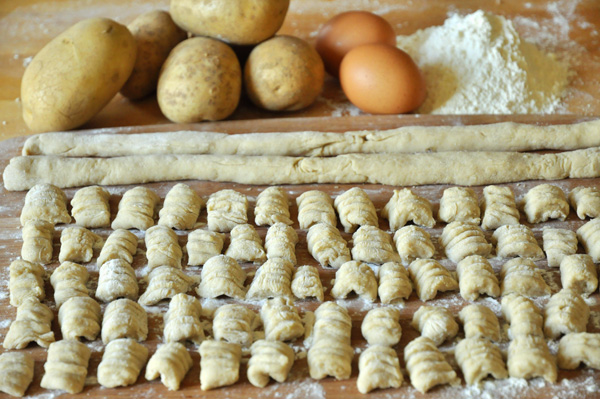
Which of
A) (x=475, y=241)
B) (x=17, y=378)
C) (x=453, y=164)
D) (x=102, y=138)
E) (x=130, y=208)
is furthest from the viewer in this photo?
(x=102, y=138)

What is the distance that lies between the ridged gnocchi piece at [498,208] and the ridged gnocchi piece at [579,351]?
21.2 inches

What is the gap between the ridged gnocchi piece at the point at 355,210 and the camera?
2242 millimetres

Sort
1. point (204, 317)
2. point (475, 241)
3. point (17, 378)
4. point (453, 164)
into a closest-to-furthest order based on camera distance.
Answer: point (17, 378) → point (204, 317) → point (475, 241) → point (453, 164)

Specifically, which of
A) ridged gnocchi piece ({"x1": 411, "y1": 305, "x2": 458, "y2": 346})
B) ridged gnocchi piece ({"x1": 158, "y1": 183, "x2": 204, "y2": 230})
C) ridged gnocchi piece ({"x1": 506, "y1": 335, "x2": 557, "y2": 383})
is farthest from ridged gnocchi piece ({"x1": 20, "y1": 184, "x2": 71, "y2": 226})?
ridged gnocchi piece ({"x1": 506, "y1": 335, "x2": 557, "y2": 383})

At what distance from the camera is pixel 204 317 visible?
6.43ft

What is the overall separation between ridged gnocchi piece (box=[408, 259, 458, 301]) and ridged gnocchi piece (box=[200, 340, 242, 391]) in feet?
1.93

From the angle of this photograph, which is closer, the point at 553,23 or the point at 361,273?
the point at 361,273

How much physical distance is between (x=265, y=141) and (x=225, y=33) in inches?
23.7

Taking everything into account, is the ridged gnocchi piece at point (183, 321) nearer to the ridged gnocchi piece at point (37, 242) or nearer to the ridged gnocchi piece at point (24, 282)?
the ridged gnocchi piece at point (24, 282)

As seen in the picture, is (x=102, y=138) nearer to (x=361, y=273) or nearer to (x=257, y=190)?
(x=257, y=190)

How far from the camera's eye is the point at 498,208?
2260 millimetres

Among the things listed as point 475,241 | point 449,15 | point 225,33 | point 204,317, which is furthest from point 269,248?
point 449,15

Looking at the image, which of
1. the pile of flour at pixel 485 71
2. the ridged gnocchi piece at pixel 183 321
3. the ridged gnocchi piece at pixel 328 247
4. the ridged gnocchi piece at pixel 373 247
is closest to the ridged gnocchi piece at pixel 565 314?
the ridged gnocchi piece at pixel 373 247

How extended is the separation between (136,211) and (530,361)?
134 cm
